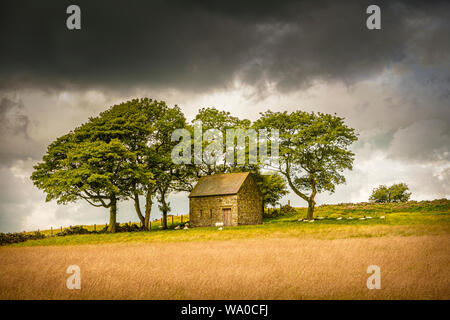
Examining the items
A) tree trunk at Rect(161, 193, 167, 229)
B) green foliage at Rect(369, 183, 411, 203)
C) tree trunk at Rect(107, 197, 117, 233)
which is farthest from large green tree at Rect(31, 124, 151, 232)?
green foliage at Rect(369, 183, 411, 203)

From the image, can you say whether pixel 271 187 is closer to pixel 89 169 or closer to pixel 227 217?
pixel 227 217

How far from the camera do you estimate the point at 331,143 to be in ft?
162

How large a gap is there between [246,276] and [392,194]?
86314 mm

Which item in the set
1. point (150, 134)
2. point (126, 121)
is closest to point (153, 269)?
point (126, 121)

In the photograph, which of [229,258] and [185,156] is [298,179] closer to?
→ [185,156]

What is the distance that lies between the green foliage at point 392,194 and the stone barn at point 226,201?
5028 cm

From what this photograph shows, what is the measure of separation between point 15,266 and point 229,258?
10618 millimetres

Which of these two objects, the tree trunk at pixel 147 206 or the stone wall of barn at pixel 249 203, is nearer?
the stone wall of barn at pixel 249 203

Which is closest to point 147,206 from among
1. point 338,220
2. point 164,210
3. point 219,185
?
point 164,210

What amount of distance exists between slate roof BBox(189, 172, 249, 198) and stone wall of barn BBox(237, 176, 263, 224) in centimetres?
92

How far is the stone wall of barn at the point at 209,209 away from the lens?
48562 mm

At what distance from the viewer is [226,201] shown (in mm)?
49000

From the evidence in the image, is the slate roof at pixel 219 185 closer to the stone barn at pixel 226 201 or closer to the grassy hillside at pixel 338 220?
the stone barn at pixel 226 201

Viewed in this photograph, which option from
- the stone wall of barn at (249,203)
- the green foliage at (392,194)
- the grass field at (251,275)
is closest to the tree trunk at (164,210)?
the stone wall of barn at (249,203)
